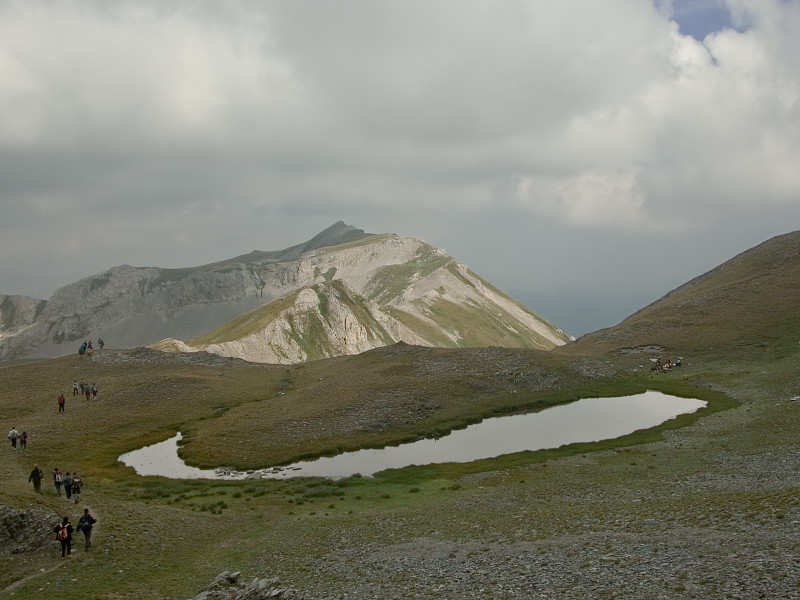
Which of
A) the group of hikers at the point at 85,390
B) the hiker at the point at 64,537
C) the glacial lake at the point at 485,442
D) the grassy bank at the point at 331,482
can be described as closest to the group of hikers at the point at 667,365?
the grassy bank at the point at 331,482

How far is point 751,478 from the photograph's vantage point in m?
37.3

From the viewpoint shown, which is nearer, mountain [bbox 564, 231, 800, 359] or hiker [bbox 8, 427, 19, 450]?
hiker [bbox 8, 427, 19, 450]

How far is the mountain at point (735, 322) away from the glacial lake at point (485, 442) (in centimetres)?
3189

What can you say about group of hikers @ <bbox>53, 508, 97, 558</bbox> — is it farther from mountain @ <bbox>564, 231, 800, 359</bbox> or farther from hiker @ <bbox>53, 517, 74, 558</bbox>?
mountain @ <bbox>564, 231, 800, 359</bbox>

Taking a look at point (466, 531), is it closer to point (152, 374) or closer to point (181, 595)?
point (181, 595)

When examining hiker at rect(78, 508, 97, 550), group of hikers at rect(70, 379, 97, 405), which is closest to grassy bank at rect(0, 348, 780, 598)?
hiker at rect(78, 508, 97, 550)

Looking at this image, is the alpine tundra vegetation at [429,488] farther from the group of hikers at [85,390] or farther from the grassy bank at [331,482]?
the group of hikers at [85,390]

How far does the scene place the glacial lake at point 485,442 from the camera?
63.2 metres

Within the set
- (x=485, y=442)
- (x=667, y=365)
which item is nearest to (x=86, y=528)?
(x=485, y=442)

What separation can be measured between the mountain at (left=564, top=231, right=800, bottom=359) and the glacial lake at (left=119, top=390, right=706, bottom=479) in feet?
105

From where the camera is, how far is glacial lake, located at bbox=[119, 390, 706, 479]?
6322 centimetres

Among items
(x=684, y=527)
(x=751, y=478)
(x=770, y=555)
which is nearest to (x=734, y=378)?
(x=751, y=478)

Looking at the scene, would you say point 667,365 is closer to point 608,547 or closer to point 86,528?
point 608,547

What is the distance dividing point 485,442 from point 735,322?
76.8 m
